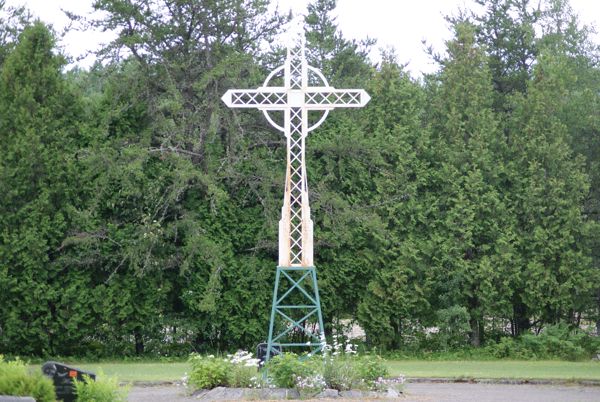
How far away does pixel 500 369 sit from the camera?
69.6 ft

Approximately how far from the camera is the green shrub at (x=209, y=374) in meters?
15.2

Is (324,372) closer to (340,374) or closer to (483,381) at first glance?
(340,374)

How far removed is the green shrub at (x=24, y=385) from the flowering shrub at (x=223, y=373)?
5207 mm

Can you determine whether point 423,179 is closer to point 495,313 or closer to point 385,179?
point 385,179

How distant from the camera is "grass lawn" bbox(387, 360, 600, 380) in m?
19.1

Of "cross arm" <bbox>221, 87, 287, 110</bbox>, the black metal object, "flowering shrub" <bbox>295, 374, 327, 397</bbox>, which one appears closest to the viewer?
the black metal object

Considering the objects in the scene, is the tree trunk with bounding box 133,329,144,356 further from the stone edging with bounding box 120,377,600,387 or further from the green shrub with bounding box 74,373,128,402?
the green shrub with bounding box 74,373,128,402

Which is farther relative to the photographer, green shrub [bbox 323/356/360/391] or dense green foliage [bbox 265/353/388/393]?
green shrub [bbox 323/356/360/391]

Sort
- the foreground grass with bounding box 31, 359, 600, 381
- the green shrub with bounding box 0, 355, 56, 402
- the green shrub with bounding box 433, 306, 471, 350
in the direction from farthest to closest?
1. the green shrub with bounding box 433, 306, 471, 350
2. the foreground grass with bounding box 31, 359, 600, 381
3. the green shrub with bounding box 0, 355, 56, 402

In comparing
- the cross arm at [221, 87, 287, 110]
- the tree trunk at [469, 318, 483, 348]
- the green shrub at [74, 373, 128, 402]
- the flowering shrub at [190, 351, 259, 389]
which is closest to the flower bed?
the flowering shrub at [190, 351, 259, 389]

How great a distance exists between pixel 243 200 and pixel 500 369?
327 inches

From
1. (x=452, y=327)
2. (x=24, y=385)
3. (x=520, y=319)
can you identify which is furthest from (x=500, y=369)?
(x=24, y=385)

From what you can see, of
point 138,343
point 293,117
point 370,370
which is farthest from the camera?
point 138,343

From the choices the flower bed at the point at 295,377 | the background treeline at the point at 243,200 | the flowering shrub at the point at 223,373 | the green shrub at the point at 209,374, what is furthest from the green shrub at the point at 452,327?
the green shrub at the point at 209,374
